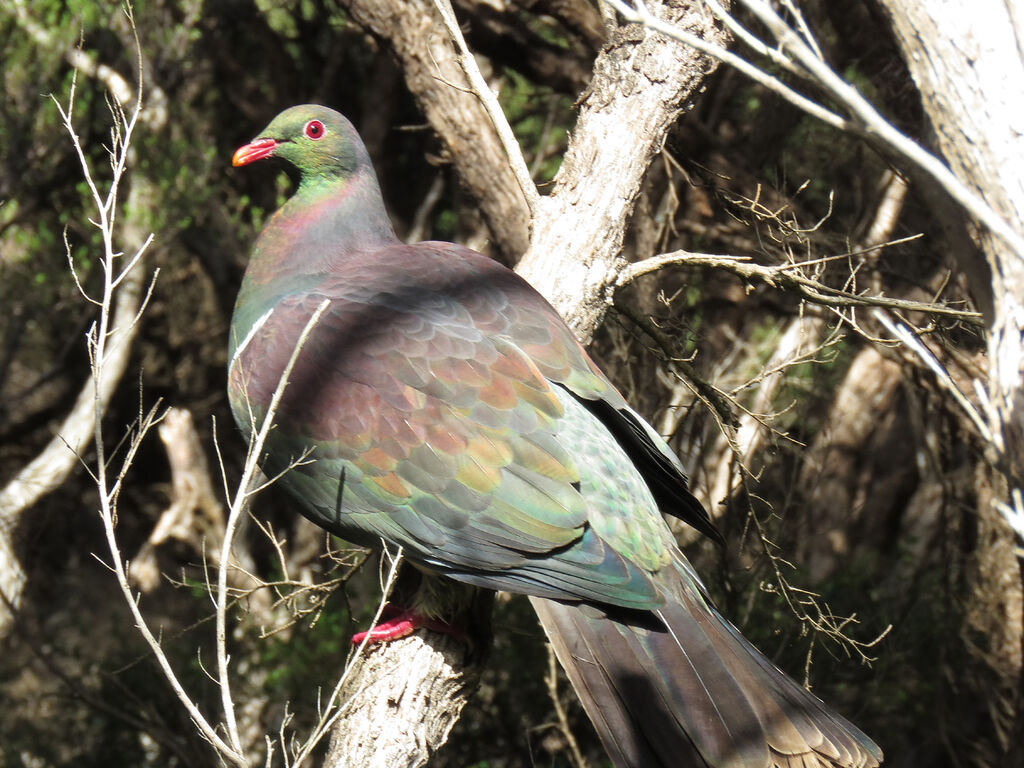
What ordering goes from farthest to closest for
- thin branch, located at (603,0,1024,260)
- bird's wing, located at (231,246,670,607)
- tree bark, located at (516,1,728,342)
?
tree bark, located at (516,1,728,342) < bird's wing, located at (231,246,670,607) < thin branch, located at (603,0,1024,260)

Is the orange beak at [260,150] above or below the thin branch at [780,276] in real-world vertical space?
below

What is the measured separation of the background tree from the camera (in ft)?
12.5

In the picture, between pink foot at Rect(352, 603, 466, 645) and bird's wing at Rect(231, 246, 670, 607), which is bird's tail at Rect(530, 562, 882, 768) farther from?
pink foot at Rect(352, 603, 466, 645)

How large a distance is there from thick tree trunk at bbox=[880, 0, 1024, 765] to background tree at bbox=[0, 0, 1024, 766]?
1.21 meters

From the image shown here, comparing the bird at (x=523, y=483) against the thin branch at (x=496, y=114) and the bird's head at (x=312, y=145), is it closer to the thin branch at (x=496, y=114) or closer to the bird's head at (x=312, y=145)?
the thin branch at (x=496, y=114)

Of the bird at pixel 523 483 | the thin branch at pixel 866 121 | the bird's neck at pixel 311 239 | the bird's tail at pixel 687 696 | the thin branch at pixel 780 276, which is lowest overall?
the bird's tail at pixel 687 696

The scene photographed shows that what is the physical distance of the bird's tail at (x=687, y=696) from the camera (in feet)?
8.67

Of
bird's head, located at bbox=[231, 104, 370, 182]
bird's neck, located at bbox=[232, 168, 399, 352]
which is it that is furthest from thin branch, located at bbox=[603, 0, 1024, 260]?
bird's head, located at bbox=[231, 104, 370, 182]

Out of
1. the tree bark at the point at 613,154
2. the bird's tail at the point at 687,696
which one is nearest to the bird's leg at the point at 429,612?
the bird's tail at the point at 687,696

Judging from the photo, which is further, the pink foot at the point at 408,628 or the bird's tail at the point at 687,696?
the pink foot at the point at 408,628

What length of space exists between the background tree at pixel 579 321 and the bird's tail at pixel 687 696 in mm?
762

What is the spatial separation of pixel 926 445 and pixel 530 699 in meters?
2.72

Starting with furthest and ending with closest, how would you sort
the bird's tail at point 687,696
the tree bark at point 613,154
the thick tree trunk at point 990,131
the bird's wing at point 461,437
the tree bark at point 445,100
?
the tree bark at point 445,100, the tree bark at point 613,154, the bird's wing at point 461,437, the bird's tail at point 687,696, the thick tree trunk at point 990,131

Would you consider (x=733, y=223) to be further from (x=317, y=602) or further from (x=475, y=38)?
(x=317, y=602)
